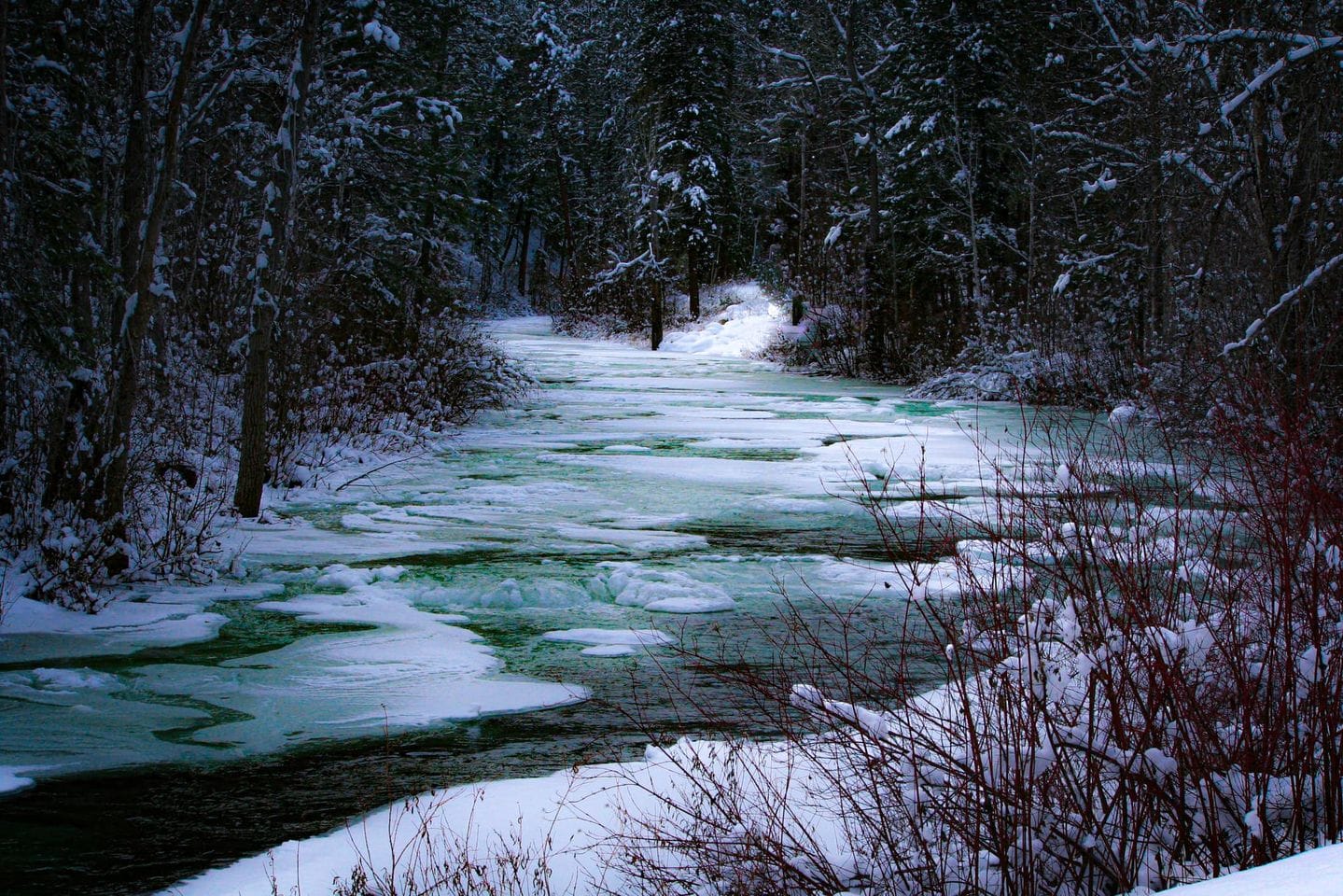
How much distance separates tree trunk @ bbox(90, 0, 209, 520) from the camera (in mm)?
7250

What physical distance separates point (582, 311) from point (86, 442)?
3966 centimetres

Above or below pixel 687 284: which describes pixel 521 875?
below

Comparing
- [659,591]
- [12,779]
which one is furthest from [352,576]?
[12,779]

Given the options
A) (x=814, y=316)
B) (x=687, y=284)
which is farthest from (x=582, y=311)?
(x=814, y=316)

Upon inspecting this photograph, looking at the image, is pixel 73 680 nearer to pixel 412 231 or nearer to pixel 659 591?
pixel 659 591

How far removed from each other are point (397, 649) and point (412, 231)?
11.9m

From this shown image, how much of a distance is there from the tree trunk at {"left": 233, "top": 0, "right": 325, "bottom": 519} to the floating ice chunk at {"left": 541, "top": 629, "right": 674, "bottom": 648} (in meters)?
4.05

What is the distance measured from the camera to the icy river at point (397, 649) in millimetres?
4316

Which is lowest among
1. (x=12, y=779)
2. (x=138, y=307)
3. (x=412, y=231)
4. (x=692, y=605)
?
(x=12, y=779)

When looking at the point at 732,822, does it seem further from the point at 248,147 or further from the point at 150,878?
the point at 248,147

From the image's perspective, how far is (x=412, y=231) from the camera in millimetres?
17188

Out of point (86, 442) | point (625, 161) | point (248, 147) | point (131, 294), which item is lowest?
point (86, 442)

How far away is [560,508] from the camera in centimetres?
1051

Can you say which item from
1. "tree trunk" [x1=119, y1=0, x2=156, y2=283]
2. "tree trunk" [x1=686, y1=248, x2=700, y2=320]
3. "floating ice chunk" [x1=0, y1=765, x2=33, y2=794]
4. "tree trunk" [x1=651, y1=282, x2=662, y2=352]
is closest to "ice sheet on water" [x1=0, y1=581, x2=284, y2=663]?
"floating ice chunk" [x1=0, y1=765, x2=33, y2=794]
